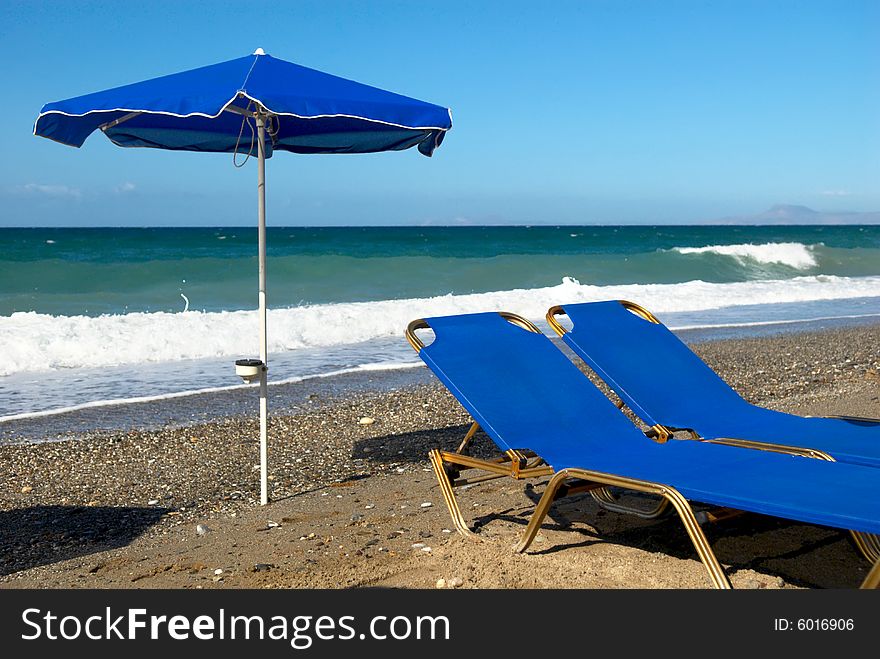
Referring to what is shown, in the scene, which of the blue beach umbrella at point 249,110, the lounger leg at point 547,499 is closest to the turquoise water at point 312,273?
the blue beach umbrella at point 249,110

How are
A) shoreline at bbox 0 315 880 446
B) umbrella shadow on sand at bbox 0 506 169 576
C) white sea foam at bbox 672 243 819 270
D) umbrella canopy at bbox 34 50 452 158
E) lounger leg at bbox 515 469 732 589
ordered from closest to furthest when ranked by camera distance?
lounger leg at bbox 515 469 732 589, umbrella canopy at bbox 34 50 452 158, umbrella shadow on sand at bbox 0 506 169 576, shoreline at bbox 0 315 880 446, white sea foam at bbox 672 243 819 270

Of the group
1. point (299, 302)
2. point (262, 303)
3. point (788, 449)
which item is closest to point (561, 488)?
point (788, 449)

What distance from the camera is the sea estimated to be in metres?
9.35

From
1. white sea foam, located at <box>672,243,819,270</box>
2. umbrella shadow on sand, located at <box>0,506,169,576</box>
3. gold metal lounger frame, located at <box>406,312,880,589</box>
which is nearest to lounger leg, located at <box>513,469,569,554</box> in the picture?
gold metal lounger frame, located at <box>406,312,880,589</box>

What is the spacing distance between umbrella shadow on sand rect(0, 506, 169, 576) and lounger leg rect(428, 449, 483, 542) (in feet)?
4.61

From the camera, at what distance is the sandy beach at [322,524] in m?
3.39

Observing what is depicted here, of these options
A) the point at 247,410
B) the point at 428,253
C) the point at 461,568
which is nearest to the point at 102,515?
the point at 461,568

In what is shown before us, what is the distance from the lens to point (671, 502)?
3.21 m

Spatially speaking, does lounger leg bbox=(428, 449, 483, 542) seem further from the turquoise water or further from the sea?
the turquoise water

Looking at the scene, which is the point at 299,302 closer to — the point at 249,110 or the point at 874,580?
the point at 249,110

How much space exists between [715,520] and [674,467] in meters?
0.25

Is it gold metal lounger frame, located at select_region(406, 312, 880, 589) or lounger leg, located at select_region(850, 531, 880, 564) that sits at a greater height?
gold metal lounger frame, located at select_region(406, 312, 880, 589)
